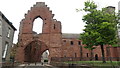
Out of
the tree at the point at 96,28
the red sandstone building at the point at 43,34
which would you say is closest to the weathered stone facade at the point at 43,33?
the red sandstone building at the point at 43,34

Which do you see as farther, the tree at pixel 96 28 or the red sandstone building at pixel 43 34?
the red sandstone building at pixel 43 34

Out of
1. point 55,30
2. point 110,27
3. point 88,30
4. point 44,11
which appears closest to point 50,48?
point 55,30

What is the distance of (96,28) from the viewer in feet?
64.2

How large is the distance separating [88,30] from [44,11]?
15470mm

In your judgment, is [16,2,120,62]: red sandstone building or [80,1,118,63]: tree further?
[16,2,120,62]: red sandstone building

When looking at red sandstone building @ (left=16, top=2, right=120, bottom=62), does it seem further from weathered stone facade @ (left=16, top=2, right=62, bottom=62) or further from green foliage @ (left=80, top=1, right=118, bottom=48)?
green foliage @ (left=80, top=1, right=118, bottom=48)

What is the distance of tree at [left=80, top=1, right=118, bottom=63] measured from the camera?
18.6 m

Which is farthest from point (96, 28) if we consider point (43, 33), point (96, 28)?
point (43, 33)

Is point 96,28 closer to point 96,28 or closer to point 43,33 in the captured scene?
point 96,28

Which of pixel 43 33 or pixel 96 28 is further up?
pixel 43 33

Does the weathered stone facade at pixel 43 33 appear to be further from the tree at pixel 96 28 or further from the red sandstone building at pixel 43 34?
the tree at pixel 96 28

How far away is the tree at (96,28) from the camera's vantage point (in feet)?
60.9

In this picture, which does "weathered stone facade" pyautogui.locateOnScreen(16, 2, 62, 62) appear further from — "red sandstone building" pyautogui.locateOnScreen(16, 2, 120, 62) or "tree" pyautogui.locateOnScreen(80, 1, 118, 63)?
"tree" pyautogui.locateOnScreen(80, 1, 118, 63)

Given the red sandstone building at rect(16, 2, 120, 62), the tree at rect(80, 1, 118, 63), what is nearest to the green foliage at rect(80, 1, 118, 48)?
the tree at rect(80, 1, 118, 63)
